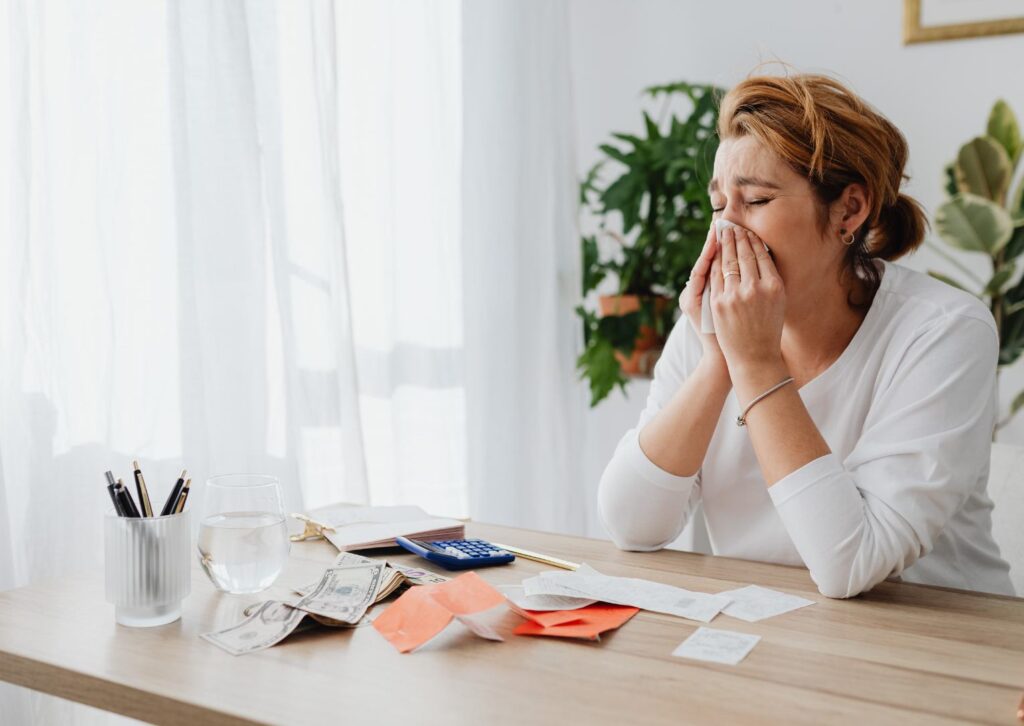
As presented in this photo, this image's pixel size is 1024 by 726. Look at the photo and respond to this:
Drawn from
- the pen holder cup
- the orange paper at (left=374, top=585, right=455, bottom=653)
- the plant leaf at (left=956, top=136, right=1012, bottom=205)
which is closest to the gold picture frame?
the plant leaf at (left=956, top=136, right=1012, bottom=205)

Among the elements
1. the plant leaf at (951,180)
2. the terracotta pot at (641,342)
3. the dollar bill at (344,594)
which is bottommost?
the dollar bill at (344,594)

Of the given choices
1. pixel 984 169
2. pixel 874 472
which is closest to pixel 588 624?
pixel 874 472

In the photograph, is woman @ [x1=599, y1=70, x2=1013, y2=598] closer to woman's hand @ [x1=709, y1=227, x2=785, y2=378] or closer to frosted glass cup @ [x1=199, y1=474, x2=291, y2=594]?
woman's hand @ [x1=709, y1=227, x2=785, y2=378]

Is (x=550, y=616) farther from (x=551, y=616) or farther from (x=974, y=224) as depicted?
(x=974, y=224)

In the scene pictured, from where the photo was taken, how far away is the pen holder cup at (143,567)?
958mm

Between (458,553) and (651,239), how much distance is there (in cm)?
161

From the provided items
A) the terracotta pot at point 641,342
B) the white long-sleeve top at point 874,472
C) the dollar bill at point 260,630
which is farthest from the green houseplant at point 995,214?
the dollar bill at point 260,630

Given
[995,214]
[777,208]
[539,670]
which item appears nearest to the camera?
[539,670]

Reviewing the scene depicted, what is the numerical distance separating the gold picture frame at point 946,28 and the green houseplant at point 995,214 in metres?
0.25

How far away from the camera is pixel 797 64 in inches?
113

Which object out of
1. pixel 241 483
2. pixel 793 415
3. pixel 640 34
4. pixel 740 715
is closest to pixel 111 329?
pixel 241 483

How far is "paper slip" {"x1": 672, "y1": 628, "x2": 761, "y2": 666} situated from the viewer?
0.89 metres

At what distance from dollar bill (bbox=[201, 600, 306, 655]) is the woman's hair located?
0.85 metres

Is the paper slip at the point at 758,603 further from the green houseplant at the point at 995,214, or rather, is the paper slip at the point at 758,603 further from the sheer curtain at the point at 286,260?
the green houseplant at the point at 995,214
